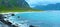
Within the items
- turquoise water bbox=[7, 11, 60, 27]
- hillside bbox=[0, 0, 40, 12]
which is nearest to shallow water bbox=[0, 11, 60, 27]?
A: turquoise water bbox=[7, 11, 60, 27]

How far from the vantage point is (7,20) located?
13.5 feet

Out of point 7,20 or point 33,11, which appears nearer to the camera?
point 33,11

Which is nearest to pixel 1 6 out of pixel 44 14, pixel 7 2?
pixel 7 2

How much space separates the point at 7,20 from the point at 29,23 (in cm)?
46

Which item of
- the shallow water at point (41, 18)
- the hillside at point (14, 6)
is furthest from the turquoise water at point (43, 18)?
the hillside at point (14, 6)

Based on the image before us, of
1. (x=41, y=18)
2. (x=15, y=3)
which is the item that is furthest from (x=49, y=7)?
(x=15, y=3)

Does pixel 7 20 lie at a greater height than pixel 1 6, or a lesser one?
lesser

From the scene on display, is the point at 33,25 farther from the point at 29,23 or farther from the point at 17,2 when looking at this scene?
the point at 17,2

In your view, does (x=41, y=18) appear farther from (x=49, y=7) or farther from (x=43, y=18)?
(x=49, y=7)

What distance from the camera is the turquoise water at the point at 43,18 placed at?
3.86 meters

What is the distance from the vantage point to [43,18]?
13.1ft

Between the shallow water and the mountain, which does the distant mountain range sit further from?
→ the mountain

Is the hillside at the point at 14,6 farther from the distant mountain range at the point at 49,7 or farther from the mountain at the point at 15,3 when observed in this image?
the distant mountain range at the point at 49,7

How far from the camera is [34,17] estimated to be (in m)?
4.00
